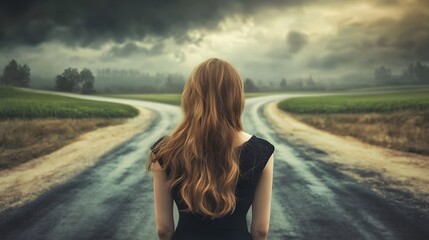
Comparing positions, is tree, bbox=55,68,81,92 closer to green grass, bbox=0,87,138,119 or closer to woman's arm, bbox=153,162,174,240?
green grass, bbox=0,87,138,119

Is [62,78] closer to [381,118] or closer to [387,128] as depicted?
[381,118]

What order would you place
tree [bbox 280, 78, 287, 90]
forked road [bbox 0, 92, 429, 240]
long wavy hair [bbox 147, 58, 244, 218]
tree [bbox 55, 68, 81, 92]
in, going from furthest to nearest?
tree [bbox 280, 78, 287, 90]
tree [bbox 55, 68, 81, 92]
forked road [bbox 0, 92, 429, 240]
long wavy hair [bbox 147, 58, 244, 218]

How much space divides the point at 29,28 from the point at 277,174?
6321mm

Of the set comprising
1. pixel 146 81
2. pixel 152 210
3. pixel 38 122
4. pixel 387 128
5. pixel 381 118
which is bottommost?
pixel 152 210

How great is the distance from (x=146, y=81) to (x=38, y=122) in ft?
11.1

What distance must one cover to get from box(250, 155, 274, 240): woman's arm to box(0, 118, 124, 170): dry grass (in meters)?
6.57

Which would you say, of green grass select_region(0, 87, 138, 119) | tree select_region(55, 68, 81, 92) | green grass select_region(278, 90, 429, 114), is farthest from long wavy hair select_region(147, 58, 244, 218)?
green grass select_region(278, 90, 429, 114)

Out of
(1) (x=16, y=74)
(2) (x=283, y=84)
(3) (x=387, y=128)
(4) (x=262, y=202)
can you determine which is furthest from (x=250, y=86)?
(4) (x=262, y=202)

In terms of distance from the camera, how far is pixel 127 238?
4.66m

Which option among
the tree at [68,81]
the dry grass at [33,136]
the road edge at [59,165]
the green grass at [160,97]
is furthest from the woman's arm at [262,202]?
the green grass at [160,97]

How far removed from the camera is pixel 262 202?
78.2 inches

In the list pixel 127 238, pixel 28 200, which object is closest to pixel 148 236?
pixel 127 238

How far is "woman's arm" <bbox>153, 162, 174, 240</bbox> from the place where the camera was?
74.4 inches

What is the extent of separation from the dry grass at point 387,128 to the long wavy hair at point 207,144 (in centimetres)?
809
